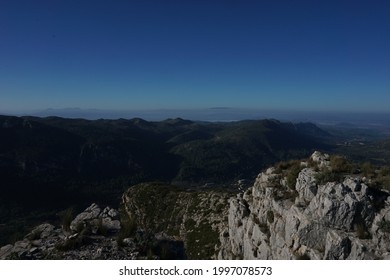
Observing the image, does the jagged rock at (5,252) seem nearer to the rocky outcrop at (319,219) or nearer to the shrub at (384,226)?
the rocky outcrop at (319,219)

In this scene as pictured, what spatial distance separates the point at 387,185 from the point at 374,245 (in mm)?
4475

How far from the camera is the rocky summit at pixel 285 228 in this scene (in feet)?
53.3

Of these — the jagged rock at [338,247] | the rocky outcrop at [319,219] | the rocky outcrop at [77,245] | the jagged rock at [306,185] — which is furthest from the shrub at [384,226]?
the rocky outcrop at [77,245]

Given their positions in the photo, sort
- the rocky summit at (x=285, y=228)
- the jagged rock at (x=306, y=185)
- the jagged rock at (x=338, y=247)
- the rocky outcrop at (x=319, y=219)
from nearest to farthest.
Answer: the rocky summit at (x=285, y=228) < the jagged rock at (x=338, y=247) < the rocky outcrop at (x=319, y=219) < the jagged rock at (x=306, y=185)

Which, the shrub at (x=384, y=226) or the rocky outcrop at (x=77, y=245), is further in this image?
the shrub at (x=384, y=226)

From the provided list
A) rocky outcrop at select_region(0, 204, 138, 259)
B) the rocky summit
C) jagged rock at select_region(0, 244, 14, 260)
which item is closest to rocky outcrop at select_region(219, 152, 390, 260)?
the rocky summit

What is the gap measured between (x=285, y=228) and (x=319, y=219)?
3414mm

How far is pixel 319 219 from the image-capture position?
68.7 ft

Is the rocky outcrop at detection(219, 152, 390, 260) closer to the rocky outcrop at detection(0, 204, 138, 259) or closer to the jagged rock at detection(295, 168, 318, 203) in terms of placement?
the jagged rock at detection(295, 168, 318, 203)

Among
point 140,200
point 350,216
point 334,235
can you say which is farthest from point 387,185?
point 140,200

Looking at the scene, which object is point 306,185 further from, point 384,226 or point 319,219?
point 384,226

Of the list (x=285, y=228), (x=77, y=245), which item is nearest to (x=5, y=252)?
(x=77, y=245)

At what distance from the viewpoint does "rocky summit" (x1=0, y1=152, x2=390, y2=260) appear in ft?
53.3
